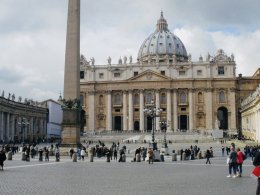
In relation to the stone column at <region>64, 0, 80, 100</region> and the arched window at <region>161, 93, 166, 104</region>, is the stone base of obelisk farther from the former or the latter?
the arched window at <region>161, 93, 166, 104</region>

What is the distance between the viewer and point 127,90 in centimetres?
9325

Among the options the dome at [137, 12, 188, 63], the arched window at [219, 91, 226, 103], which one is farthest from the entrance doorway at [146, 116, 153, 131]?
the dome at [137, 12, 188, 63]

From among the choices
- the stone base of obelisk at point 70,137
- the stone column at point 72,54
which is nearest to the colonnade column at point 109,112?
the stone base of obelisk at point 70,137

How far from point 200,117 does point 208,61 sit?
11.6 m

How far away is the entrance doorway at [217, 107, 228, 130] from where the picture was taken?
93319mm

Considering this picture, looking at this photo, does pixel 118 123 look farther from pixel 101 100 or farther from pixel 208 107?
pixel 208 107

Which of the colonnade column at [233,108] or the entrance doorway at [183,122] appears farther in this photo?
the entrance doorway at [183,122]

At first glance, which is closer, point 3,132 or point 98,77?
point 3,132

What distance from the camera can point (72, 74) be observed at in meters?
26.8

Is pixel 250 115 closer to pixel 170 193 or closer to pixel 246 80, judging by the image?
pixel 246 80

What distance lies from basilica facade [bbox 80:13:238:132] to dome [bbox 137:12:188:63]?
850 inches

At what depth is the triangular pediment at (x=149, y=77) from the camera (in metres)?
91.8

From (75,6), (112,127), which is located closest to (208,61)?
(112,127)

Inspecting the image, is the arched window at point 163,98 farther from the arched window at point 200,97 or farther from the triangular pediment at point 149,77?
the arched window at point 200,97
